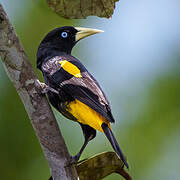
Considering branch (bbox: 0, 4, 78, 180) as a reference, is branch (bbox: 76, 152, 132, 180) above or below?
below

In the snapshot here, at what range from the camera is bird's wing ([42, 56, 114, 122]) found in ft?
10.7

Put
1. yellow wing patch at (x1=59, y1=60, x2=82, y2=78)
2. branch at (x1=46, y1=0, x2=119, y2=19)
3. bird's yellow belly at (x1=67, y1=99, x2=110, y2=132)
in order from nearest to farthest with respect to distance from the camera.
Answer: branch at (x1=46, y1=0, x2=119, y2=19), bird's yellow belly at (x1=67, y1=99, x2=110, y2=132), yellow wing patch at (x1=59, y1=60, x2=82, y2=78)

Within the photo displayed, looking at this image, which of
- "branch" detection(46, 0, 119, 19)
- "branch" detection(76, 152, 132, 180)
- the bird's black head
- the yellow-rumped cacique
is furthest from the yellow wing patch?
"branch" detection(46, 0, 119, 19)

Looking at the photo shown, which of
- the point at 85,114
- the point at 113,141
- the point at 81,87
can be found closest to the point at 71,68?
the point at 81,87

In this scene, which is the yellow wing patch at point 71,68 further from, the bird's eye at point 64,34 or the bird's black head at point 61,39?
the bird's eye at point 64,34

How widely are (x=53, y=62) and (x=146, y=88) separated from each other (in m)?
1.96

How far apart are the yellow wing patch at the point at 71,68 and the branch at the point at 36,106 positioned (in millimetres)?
769

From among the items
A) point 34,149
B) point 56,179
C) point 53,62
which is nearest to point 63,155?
point 56,179

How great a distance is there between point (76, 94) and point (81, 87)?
0.28ft

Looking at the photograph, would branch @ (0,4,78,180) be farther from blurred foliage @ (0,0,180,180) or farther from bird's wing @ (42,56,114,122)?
blurred foliage @ (0,0,180,180)

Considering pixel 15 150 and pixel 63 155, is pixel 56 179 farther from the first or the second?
pixel 15 150

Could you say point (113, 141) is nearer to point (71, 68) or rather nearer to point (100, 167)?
point (100, 167)

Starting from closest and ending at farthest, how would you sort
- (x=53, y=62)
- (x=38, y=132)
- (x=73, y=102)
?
(x=38, y=132) < (x=73, y=102) < (x=53, y=62)

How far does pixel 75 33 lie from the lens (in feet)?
13.9
